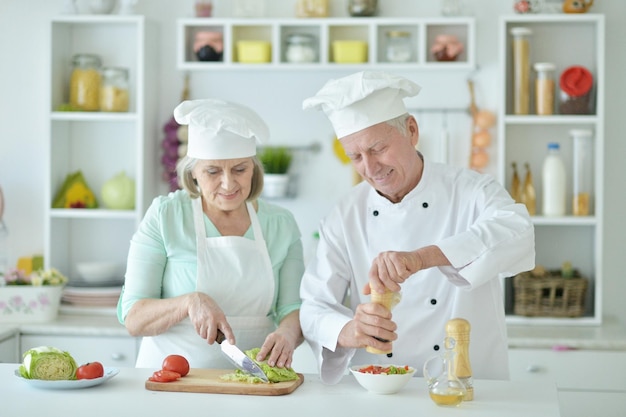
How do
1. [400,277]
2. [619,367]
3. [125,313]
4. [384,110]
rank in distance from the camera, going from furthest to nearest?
[619,367] → [125,313] → [384,110] → [400,277]

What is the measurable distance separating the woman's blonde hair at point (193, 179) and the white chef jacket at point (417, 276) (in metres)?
0.26

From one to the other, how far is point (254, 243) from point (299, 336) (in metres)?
0.32

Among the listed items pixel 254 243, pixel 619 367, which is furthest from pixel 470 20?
pixel 254 243

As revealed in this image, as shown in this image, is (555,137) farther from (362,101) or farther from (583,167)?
(362,101)

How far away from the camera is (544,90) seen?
13.9 ft

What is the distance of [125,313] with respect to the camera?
2.72 m

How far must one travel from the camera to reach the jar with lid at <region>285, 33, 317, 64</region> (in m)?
4.33

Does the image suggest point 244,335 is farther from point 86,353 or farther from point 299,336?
point 86,353

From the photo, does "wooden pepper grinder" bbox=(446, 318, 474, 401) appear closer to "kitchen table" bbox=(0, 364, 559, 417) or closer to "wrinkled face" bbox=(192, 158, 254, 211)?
"kitchen table" bbox=(0, 364, 559, 417)

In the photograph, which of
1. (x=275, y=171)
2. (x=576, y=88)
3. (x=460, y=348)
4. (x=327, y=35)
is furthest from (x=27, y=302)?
(x=576, y=88)

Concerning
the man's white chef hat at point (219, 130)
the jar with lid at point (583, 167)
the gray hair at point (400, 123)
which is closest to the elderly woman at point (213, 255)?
the man's white chef hat at point (219, 130)

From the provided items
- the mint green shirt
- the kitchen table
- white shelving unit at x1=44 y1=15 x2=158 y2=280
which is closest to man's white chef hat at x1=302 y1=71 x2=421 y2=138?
the mint green shirt

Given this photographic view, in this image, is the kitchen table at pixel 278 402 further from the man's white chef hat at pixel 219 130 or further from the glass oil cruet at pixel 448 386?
the man's white chef hat at pixel 219 130

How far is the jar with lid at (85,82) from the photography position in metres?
4.46
